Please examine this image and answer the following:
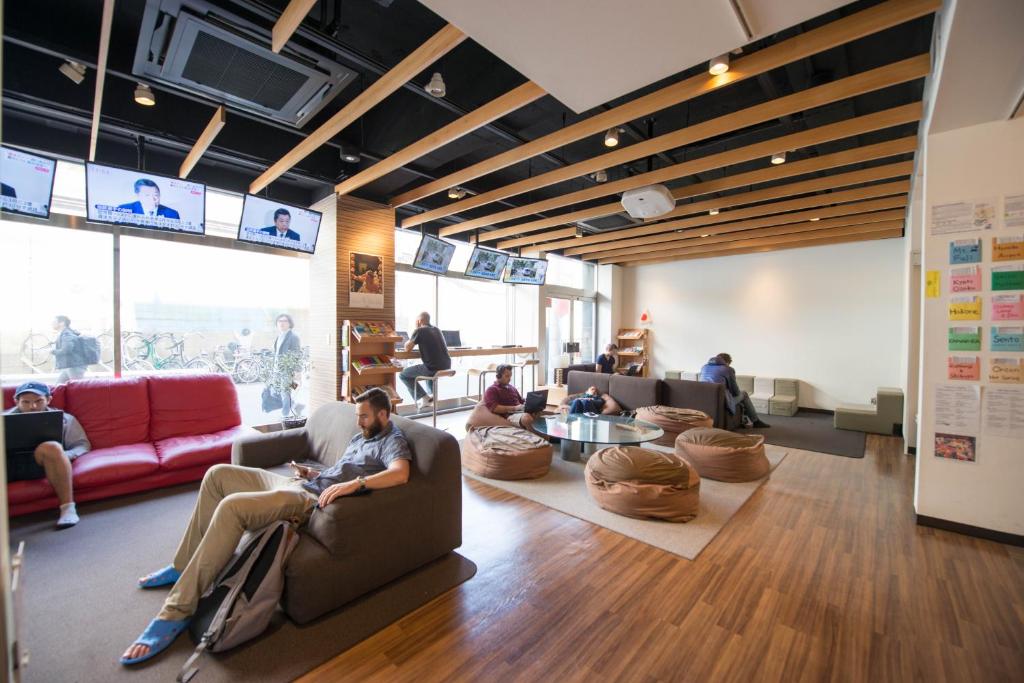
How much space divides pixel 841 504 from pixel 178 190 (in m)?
6.50

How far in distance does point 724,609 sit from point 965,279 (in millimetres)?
2956

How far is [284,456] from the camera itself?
3.84m

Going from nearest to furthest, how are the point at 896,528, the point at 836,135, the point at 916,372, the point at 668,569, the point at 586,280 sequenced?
the point at 668,569
the point at 896,528
the point at 836,135
the point at 916,372
the point at 586,280

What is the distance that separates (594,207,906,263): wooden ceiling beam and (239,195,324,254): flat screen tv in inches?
211

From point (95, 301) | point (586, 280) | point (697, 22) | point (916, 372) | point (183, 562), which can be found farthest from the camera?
point (586, 280)

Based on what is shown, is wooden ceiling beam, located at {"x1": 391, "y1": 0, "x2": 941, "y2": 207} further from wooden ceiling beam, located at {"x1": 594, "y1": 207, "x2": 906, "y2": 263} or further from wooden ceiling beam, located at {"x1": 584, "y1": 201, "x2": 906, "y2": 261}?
wooden ceiling beam, located at {"x1": 594, "y1": 207, "x2": 906, "y2": 263}

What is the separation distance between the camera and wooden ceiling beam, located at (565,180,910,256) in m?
5.26

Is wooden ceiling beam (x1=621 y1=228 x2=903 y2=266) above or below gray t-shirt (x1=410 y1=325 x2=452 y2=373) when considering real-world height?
above

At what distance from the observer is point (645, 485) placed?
3709 mm

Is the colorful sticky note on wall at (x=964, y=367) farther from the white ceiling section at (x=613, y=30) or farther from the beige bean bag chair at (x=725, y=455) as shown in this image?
the white ceiling section at (x=613, y=30)

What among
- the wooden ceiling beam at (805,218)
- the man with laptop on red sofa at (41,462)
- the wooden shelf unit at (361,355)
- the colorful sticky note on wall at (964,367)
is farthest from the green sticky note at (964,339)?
the man with laptop on red sofa at (41,462)

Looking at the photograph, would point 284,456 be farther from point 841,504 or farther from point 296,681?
point 841,504

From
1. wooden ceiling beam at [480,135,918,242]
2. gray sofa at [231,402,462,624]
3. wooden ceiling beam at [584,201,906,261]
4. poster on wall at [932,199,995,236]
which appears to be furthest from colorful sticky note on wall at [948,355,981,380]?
gray sofa at [231,402,462,624]

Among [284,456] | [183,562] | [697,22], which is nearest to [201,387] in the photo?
[284,456]
